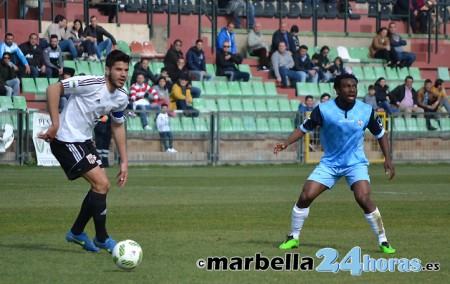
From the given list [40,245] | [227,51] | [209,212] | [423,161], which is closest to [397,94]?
[423,161]

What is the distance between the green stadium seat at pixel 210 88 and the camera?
99.0ft

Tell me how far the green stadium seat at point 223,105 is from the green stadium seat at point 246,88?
1.08 metres

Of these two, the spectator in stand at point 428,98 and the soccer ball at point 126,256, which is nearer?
the soccer ball at point 126,256

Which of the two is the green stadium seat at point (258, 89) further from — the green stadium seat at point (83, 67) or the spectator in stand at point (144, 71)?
the green stadium seat at point (83, 67)

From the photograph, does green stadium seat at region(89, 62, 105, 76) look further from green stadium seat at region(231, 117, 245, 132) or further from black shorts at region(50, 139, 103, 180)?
black shorts at region(50, 139, 103, 180)

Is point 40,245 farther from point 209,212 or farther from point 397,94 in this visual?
point 397,94

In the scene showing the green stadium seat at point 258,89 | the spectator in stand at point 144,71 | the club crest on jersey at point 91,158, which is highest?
the club crest on jersey at point 91,158

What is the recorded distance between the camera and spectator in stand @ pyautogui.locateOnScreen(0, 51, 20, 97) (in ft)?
86.2

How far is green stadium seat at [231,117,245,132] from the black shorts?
17106mm

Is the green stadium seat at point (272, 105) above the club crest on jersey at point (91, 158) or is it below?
below

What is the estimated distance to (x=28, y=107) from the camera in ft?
88.3

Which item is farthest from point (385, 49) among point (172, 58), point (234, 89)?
point (172, 58)

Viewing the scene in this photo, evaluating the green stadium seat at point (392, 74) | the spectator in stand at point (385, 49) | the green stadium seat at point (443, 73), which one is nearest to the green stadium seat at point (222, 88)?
the green stadium seat at point (392, 74)

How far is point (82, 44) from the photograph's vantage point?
95.1 feet
